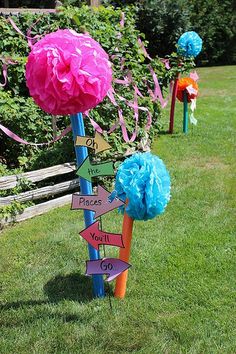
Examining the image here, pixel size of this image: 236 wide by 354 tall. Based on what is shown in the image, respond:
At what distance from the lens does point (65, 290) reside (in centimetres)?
344

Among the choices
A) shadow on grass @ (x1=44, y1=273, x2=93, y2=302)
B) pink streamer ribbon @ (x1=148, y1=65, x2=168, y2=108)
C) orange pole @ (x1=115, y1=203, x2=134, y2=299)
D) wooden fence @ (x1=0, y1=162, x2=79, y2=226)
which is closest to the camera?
orange pole @ (x1=115, y1=203, x2=134, y2=299)

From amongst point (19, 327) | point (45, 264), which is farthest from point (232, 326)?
point (45, 264)

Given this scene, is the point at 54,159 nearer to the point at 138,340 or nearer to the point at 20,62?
the point at 20,62

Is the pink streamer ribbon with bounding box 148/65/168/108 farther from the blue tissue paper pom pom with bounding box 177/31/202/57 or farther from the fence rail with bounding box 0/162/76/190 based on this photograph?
the fence rail with bounding box 0/162/76/190

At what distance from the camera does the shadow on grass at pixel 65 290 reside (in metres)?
3.28

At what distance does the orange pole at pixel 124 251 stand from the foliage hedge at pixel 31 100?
97.7 inches

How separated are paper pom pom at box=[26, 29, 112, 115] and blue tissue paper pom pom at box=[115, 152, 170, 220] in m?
0.51

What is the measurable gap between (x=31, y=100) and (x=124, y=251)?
333 centimetres

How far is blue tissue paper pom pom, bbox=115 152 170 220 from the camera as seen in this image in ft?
9.79

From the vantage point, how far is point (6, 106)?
18.2 ft

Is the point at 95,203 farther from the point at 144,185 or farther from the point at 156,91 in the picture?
the point at 156,91

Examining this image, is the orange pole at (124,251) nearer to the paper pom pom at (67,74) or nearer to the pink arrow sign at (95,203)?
the pink arrow sign at (95,203)

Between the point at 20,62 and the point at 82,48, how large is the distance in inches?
130

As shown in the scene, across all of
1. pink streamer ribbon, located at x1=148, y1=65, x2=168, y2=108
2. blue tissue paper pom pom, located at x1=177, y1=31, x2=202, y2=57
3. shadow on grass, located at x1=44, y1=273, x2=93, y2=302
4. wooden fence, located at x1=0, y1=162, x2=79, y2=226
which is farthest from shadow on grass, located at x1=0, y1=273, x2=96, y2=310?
blue tissue paper pom pom, located at x1=177, y1=31, x2=202, y2=57
